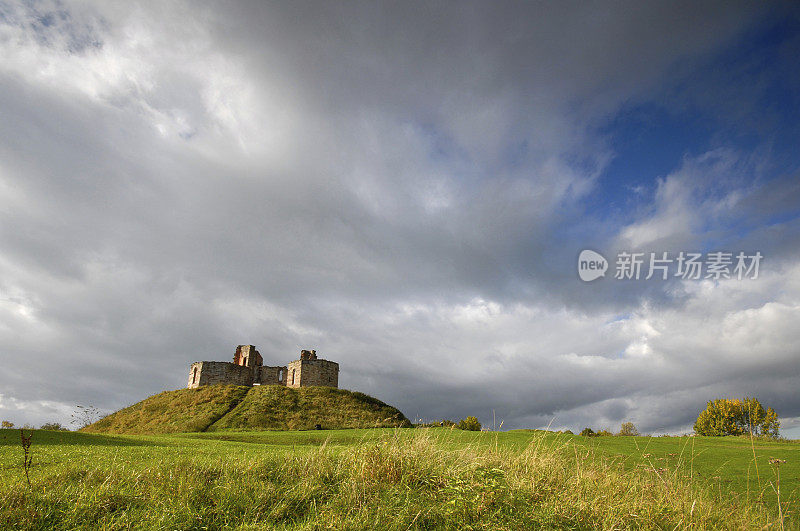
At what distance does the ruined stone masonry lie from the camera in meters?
57.6

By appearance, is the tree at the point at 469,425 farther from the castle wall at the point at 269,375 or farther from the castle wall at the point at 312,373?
the castle wall at the point at 269,375

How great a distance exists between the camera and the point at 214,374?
5884cm

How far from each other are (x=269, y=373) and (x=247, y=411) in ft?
59.3

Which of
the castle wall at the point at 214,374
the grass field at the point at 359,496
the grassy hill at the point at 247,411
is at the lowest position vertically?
the grassy hill at the point at 247,411

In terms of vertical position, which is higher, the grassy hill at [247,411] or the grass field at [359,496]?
the grass field at [359,496]

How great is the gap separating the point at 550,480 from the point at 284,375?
2242 inches

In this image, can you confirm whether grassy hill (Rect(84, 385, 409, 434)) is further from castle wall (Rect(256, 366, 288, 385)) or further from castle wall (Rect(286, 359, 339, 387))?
castle wall (Rect(256, 366, 288, 385))

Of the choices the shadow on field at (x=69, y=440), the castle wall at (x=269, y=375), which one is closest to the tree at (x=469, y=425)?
the shadow on field at (x=69, y=440)

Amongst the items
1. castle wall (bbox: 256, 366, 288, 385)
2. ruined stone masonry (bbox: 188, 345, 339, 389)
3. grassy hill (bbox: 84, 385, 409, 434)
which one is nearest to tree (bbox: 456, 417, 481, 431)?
grassy hill (bbox: 84, 385, 409, 434)

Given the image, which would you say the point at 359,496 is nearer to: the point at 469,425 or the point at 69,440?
the point at 69,440

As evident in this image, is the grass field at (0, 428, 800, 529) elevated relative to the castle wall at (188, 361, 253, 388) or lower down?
lower down

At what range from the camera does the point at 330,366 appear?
5894 cm

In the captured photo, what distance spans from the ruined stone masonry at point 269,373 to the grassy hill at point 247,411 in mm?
3460

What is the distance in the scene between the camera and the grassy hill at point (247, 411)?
42.4 m
